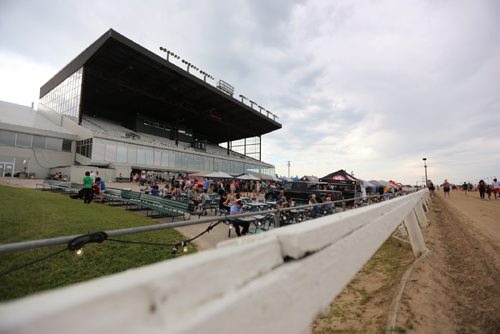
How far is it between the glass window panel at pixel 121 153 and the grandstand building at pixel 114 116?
0.12 metres

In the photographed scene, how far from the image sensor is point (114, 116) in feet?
159

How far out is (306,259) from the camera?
107cm

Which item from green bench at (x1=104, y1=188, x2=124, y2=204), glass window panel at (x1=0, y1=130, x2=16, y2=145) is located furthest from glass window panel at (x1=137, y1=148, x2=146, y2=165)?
green bench at (x1=104, y1=188, x2=124, y2=204)

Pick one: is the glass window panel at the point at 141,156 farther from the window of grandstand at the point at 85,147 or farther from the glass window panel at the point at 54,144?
the glass window panel at the point at 54,144

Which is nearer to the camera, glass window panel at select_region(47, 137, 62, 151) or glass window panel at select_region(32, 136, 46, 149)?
glass window panel at select_region(32, 136, 46, 149)

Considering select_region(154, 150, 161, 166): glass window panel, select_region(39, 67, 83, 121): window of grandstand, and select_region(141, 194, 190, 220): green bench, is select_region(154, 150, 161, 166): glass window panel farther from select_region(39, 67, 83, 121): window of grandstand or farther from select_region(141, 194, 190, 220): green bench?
select_region(141, 194, 190, 220): green bench

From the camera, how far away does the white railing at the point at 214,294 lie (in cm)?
46

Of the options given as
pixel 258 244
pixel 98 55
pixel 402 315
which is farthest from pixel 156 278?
pixel 98 55

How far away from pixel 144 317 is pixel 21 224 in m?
9.90

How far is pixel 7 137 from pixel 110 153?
11096 mm

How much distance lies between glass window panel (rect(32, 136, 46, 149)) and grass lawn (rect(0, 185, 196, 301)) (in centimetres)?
2846

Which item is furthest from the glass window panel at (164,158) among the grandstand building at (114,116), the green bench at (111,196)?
the green bench at (111,196)

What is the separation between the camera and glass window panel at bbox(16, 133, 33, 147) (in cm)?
3036

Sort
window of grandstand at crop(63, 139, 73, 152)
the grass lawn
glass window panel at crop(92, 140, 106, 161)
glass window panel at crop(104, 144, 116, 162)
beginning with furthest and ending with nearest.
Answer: window of grandstand at crop(63, 139, 73, 152) < glass window panel at crop(104, 144, 116, 162) < glass window panel at crop(92, 140, 106, 161) < the grass lawn
